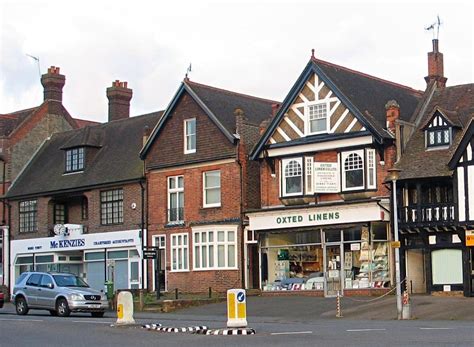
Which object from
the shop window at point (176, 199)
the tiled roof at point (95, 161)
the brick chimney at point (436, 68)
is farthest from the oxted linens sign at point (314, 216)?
the brick chimney at point (436, 68)

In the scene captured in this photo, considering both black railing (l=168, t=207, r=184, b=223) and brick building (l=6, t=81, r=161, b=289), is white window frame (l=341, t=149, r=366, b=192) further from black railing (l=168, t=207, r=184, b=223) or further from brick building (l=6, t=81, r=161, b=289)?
brick building (l=6, t=81, r=161, b=289)

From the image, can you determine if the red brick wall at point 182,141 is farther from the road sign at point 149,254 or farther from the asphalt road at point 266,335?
the asphalt road at point 266,335

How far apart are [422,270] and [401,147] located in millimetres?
5161

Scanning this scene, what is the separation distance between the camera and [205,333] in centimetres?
2377

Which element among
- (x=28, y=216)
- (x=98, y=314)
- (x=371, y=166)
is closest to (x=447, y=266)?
(x=371, y=166)

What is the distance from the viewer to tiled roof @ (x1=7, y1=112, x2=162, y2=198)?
4831 cm

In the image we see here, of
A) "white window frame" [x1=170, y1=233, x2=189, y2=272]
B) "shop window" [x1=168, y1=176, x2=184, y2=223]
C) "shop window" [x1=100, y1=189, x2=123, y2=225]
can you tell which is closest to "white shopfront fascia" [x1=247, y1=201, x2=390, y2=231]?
"white window frame" [x1=170, y1=233, x2=189, y2=272]

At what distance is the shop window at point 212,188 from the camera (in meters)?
43.4

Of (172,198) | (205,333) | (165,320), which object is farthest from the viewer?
(172,198)

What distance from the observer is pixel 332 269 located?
130 ft

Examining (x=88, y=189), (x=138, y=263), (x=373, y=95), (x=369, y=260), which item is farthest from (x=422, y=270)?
(x=88, y=189)

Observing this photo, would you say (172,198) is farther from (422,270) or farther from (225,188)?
(422,270)

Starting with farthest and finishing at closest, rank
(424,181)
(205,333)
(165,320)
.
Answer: (424,181) < (165,320) < (205,333)

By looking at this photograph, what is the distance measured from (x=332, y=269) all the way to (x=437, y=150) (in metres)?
6.79
